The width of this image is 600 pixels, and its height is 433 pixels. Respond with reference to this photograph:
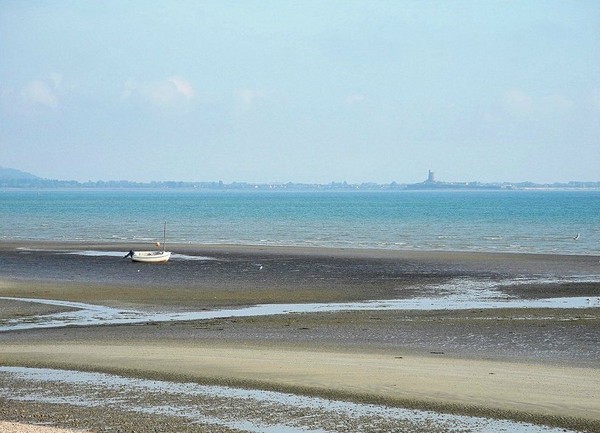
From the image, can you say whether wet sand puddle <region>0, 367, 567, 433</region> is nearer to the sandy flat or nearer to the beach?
the beach

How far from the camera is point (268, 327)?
25.0 meters

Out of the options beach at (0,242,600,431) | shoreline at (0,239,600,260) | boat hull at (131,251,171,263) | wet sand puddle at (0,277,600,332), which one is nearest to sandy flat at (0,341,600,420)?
beach at (0,242,600,431)

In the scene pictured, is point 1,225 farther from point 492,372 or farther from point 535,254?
point 492,372

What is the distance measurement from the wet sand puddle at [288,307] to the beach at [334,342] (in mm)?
715

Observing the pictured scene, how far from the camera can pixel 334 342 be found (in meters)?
22.3

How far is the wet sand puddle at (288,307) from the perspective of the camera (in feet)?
86.8

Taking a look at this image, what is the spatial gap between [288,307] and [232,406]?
15.2 m

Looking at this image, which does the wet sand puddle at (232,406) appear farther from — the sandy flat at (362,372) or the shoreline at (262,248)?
the shoreline at (262,248)

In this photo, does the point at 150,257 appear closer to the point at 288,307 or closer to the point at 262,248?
the point at 262,248

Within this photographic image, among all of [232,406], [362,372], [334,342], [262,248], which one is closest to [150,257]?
[262,248]

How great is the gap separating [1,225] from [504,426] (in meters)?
95.4

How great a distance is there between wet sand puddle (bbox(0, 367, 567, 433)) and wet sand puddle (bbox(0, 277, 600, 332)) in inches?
340

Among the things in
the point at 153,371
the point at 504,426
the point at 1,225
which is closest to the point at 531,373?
the point at 504,426

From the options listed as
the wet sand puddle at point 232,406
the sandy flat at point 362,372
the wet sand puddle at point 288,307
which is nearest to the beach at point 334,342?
the sandy flat at point 362,372
